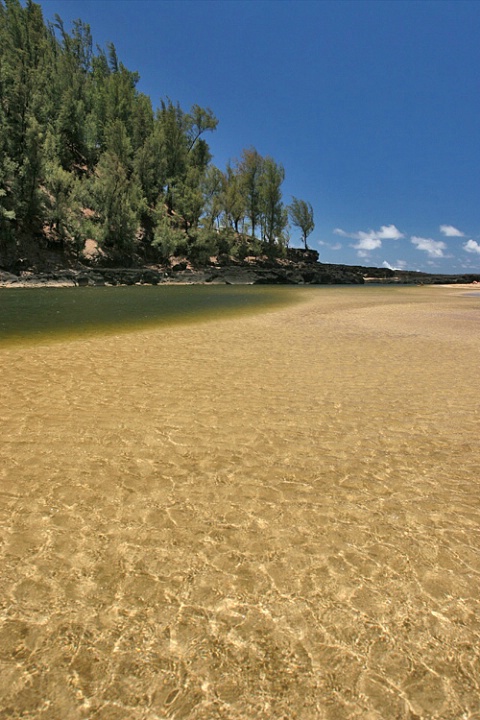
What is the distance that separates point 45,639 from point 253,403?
3.93 metres

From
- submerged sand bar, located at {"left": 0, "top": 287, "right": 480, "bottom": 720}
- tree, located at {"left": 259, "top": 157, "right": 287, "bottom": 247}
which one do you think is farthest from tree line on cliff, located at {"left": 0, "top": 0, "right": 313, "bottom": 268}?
submerged sand bar, located at {"left": 0, "top": 287, "right": 480, "bottom": 720}

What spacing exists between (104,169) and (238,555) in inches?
2226

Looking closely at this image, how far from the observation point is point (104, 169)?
48094mm

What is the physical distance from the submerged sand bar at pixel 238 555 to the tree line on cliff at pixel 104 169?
40.3 meters

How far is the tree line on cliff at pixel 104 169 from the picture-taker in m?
40.1

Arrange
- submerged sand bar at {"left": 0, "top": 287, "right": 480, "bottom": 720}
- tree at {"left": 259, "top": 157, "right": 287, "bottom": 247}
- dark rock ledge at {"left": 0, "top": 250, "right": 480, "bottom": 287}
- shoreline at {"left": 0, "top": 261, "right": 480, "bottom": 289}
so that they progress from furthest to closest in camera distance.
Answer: tree at {"left": 259, "top": 157, "right": 287, "bottom": 247}
dark rock ledge at {"left": 0, "top": 250, "right": 480, "bottom": 287}
shoreline at {"left": 0, "top": 261, "right": 480, "bottom": 289}
submerged sand bar at {"left": 0, "top": 287, "right": 480, "bottom": 720}

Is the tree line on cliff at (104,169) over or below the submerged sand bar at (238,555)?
over

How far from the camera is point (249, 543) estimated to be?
2.72 metres

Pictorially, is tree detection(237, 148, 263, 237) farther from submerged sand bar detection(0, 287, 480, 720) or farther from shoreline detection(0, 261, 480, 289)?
submerged sand bar detection(0, 287, 480, 720)

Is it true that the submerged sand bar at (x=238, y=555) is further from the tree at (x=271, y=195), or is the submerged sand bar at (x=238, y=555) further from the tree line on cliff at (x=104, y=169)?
the tree at (x=271, y=195)

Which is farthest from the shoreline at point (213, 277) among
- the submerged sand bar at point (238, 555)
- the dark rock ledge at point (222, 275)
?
the submerged sand bar at point (238, 555)

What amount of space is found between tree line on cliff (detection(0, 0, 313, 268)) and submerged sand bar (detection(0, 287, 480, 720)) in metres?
40.3

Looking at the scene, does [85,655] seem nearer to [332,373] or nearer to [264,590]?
[264,590]

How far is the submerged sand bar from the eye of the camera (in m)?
1.76
